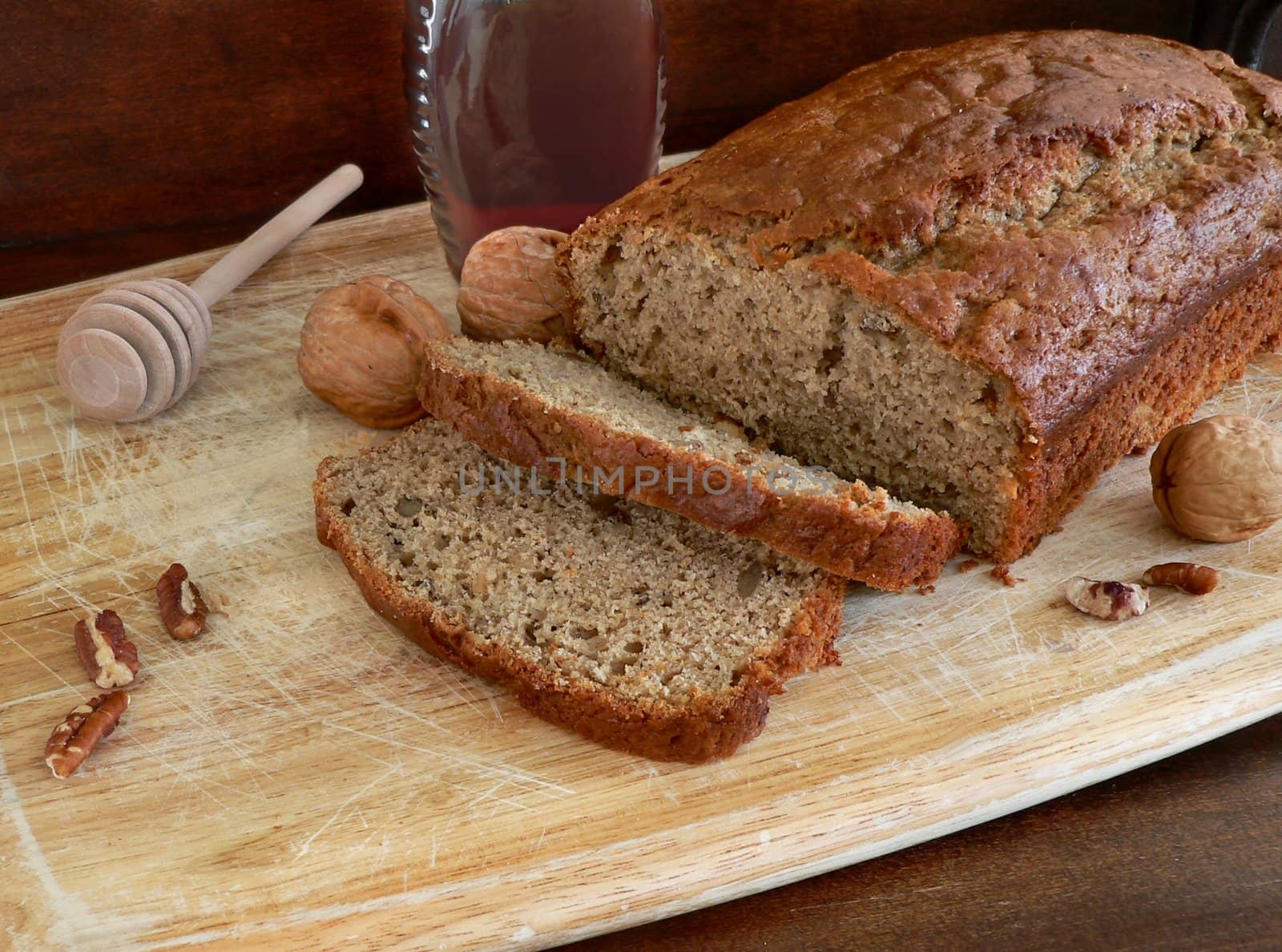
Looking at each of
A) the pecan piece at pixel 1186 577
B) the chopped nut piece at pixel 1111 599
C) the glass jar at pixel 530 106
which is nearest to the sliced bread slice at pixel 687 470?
the chopped nut piece at pixel 1111 599

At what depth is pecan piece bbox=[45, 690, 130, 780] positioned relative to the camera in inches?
86.1

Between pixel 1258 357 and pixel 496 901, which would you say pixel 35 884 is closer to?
pixel 496 901

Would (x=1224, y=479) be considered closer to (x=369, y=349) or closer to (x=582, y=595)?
(x=582, y=595)

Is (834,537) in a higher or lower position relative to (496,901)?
higher

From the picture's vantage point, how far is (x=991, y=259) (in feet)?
8.23

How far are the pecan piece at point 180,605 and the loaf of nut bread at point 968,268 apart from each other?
43.2 inches

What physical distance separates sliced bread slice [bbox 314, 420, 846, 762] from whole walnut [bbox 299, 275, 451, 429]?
0.57 ft

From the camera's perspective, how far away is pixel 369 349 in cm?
298

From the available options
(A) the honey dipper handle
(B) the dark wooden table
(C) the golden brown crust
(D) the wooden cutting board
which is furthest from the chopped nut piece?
(B) the dark wooden table

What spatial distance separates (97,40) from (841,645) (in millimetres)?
3137

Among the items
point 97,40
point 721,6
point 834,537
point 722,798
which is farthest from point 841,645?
point 97,40

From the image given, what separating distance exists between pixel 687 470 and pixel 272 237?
6.06 ft

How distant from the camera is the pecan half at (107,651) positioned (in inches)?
93.0

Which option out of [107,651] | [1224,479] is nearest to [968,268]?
[1224,479]
